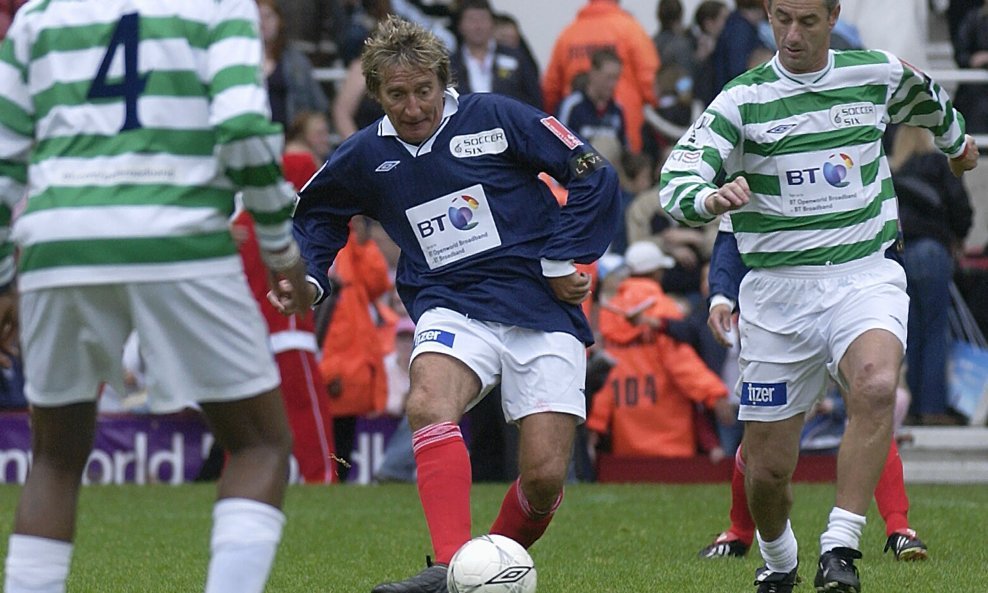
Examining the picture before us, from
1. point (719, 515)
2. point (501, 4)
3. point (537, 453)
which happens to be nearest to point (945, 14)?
point (501, 4)

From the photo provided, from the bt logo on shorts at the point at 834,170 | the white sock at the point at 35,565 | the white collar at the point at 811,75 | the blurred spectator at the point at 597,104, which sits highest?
the white collar at the point at 811,75

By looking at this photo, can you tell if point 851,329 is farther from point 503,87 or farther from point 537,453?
point 503,87

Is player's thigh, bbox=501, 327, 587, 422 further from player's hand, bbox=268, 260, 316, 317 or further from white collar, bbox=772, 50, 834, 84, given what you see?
player's hand, bbox=268, 260, 316, 317

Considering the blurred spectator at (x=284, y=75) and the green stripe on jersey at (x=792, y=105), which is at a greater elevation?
the green stripe on jersey at (x=792, y=105)

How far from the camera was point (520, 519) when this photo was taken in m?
7.16

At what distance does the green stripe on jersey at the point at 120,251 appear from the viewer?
4.85 meters

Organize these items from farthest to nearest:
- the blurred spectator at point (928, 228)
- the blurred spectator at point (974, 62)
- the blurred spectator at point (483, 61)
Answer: the blurred spectator at point (974, 62) < the blurred spectator at point (483, 61) < the blurred spectator at point (928, 228)

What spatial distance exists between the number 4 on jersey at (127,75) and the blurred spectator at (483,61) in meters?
10.2

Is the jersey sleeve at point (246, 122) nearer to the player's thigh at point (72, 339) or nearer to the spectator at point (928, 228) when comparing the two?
the player's thigh at point (72, 339)

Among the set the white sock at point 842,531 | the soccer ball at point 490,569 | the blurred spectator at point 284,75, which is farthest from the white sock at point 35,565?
the blurred spectator at point 284,75

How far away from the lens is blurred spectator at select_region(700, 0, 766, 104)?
50.7ft

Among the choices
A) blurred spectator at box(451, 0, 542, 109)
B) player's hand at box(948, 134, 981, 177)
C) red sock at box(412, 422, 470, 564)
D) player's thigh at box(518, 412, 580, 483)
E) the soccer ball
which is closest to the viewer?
the soccer ball

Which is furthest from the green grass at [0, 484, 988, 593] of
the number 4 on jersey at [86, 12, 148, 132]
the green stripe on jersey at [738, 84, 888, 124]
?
the number 4 on jersey at [86, 12, 148, 132]

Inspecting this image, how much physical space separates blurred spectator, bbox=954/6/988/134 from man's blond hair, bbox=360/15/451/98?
972 centimetres
